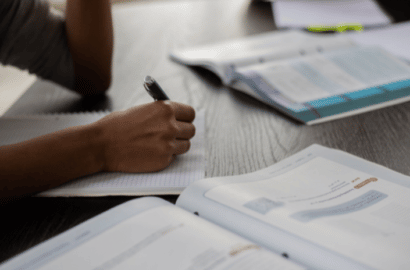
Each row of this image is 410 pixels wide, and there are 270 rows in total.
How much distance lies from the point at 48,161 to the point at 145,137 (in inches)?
5.4

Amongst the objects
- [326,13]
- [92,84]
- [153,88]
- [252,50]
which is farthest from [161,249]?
[326,13]

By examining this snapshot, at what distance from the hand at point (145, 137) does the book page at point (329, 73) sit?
0.25 meters

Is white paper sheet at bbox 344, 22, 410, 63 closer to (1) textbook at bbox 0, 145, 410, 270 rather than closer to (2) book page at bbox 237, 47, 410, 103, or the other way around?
(2) book page at bbox 237, 47, 410, 103

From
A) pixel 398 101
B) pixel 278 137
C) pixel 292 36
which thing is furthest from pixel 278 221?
pixel 292 36

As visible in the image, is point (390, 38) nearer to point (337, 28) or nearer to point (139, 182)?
point (337, 28)

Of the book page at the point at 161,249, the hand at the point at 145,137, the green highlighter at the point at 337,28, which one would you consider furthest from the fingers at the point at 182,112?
the green highlighter at the point at 337,28

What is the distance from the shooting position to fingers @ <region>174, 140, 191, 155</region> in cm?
57

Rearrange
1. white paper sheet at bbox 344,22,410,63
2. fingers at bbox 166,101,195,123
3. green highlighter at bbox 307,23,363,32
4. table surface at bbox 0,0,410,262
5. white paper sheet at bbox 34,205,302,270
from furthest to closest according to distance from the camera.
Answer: green highlighter at bbox 307,23,363,32
white paper sheet at bbox 344,22,410,63
fingers at bbox 166,101,195,123
table surface at bbox 0,0,410,262
white paper sheet at bbox 34,205,302,270

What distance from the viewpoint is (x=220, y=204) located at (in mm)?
418

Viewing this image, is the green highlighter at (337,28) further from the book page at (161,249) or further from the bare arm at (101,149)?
the book page at (161,249)

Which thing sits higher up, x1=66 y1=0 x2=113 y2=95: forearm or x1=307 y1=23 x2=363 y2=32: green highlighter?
x1=66 y1=0 x2=113 y2=95: forearm

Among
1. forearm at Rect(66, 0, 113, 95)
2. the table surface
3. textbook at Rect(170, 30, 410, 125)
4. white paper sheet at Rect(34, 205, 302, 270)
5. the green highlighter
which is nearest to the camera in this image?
white paper sheet at Rect(34, 205, 302, 270)

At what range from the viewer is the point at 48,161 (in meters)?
0.53

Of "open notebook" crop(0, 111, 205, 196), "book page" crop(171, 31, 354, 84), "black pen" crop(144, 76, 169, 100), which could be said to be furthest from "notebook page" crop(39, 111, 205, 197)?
"book page" crop(171, 31, 354, 84)
